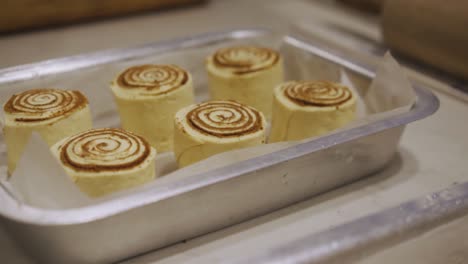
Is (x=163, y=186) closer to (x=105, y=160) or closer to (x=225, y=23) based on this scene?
(x=105, y=160)

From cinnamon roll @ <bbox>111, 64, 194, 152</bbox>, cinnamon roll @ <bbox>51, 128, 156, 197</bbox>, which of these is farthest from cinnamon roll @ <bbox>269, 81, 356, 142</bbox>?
cinnamon roll @ <bbox>51, 128, 156, 197</bbox>

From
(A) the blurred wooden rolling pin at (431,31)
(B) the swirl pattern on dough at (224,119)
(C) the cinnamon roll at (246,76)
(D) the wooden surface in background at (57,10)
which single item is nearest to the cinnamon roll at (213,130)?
(B) the swirl pattern on dough at (224,119)

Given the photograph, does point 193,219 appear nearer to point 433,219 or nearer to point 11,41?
point 433,219

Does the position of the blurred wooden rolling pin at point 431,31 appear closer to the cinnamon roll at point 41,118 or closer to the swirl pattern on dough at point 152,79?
the swirl pattern on dough at point 152,79

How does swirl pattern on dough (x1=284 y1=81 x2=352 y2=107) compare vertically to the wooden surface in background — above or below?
above

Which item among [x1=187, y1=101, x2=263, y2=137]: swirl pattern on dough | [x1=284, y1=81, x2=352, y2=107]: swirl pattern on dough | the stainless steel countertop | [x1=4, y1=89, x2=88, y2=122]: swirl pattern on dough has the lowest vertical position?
the stainless steel countertop

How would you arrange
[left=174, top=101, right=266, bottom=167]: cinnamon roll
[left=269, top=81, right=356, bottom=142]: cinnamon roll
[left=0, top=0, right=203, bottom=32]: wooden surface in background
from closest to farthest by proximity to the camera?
[left=174, top=101, right=266, bottom=167]: cinnamon roll → [left=269, top=81, right=356, bottom=142]: cinnamon roll → [left=0, top=0, right=203, bottom=32]: wooden surface in background

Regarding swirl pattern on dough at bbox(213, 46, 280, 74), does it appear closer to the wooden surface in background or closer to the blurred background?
the blurred background

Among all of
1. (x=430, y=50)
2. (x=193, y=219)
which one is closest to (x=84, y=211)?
(x=193, y=219)
